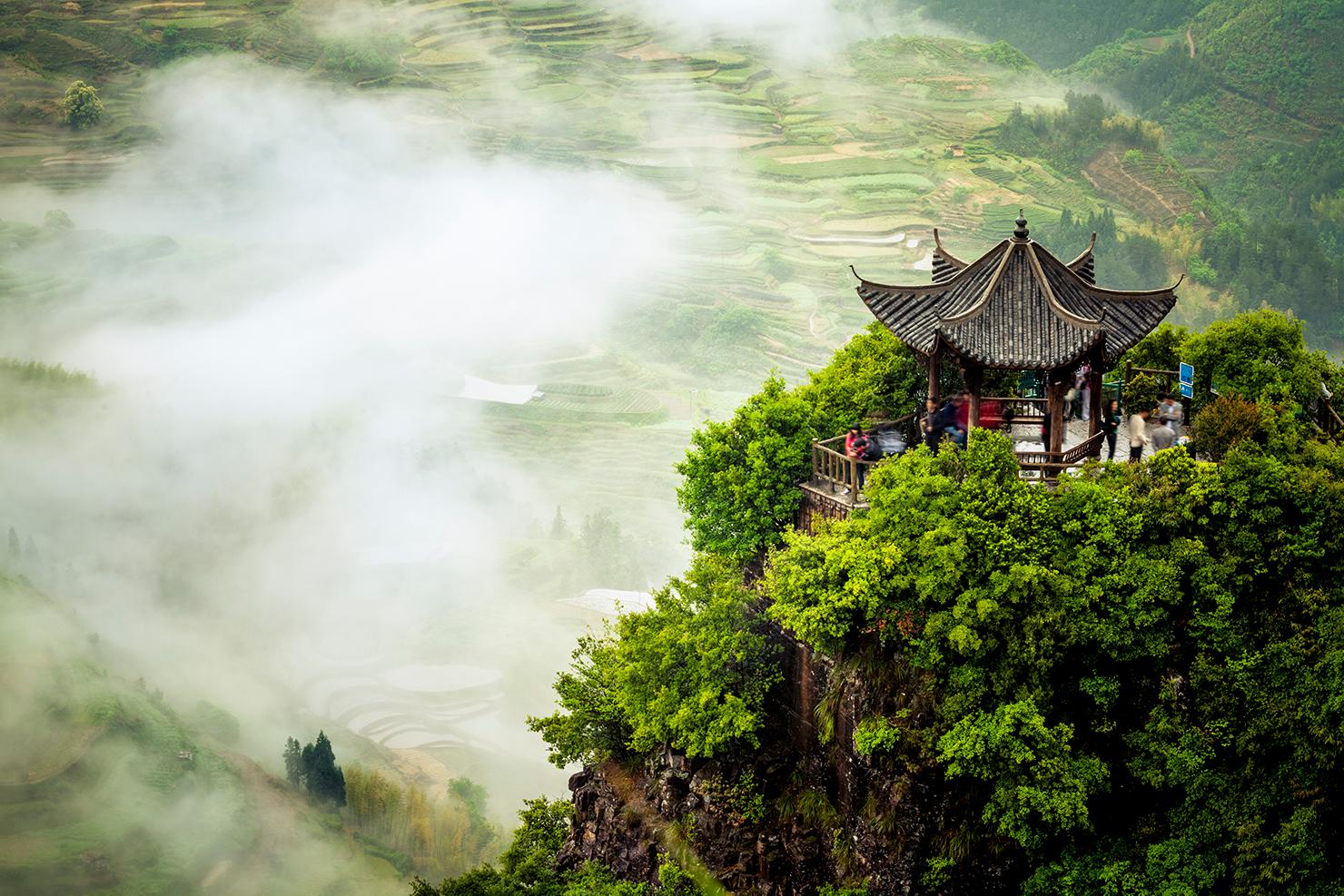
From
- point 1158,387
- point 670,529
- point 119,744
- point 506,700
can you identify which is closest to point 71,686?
point 119,744

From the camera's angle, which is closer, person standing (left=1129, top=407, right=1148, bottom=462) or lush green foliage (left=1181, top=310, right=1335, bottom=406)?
person standing (left=1129, top=407, right=1148, bottom=462)

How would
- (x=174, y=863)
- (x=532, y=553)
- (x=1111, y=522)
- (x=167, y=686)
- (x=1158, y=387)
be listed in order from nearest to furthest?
(x=1111, y=522) < (x=1158, y=387) < (x=174, y=863) < (x=167, y=686) < (x=532, y=553)

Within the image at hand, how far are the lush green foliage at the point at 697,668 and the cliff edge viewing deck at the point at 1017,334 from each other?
4535 mm

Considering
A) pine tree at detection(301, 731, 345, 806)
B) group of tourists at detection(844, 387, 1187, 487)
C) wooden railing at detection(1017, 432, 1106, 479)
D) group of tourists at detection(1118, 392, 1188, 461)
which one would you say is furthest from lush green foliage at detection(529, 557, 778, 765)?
pine tree at detection(301, 731, 345, 806)

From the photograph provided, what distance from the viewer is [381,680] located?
15238 cm

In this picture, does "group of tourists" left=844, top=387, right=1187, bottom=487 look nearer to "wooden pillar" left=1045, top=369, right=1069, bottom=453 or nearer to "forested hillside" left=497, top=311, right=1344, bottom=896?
"wooden pillar" left=1045, top=369, right=1069, bottom=453

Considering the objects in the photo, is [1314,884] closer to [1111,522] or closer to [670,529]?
[1111,522]

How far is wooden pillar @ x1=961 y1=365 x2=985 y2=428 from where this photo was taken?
43.9m

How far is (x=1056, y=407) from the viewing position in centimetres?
4316

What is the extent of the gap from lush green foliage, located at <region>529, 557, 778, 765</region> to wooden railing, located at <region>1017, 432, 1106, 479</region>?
35.7ft

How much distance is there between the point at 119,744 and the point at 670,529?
2864 inches

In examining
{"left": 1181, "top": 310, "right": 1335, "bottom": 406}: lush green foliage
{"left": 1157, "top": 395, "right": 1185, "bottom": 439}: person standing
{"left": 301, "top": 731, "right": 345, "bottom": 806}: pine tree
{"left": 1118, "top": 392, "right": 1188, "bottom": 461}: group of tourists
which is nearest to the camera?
{"left": 1118, "top": 392, "right": 1188, "bottom": 461}: group of tourists

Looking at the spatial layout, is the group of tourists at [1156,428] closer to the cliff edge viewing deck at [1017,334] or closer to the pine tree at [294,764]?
the cliff edge viewing deck at [1017,334]

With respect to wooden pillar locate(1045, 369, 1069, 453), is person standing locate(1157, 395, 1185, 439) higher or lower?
lower
